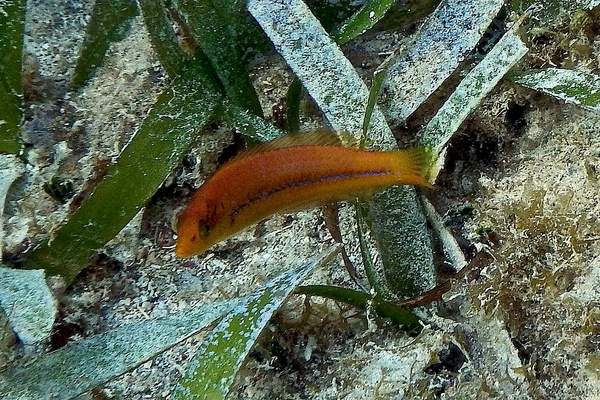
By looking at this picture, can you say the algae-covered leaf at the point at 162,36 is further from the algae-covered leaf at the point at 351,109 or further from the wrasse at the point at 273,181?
the wrasse at the point at 273,181

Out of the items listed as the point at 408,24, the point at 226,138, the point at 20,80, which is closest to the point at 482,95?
the point at 408,24

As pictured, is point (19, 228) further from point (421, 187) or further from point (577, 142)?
point (577, 142)

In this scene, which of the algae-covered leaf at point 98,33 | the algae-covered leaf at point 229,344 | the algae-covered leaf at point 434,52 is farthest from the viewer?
the algae-covered leaf at point 98,33

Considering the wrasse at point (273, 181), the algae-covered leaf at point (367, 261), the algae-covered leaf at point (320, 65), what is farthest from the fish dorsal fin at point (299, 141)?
the algae-covered leaf at point (367, 261)

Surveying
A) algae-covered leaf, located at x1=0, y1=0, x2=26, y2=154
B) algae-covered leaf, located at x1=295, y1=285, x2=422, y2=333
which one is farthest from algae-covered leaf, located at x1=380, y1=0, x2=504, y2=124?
algae-covered leaf, located at x1=0, y1=0, x2=26, y2=154

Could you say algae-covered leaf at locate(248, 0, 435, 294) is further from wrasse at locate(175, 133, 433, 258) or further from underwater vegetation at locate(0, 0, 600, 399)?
wrasse at locate(175, 133, 433, 258)

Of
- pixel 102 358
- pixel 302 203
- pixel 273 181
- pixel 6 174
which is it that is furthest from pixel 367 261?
pixel 6 174

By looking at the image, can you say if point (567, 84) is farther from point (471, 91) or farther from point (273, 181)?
point (273, 181)
